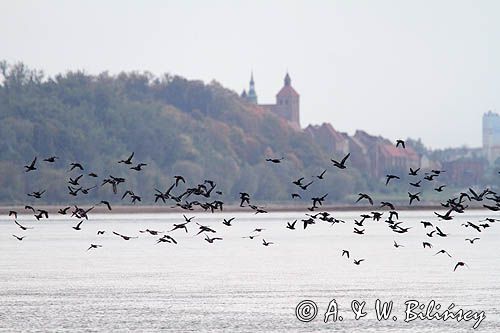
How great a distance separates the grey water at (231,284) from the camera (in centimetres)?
5950

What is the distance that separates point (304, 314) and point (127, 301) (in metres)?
8.49

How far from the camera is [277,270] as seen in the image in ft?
277

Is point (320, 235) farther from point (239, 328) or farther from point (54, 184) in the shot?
point (239, 328)

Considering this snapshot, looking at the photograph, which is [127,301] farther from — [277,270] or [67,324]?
[277,270]

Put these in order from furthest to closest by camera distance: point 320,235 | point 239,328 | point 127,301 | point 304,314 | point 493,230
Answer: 1. point 493,230
2. point 320,235
3. point 127,301
4. point 304,314
5. point 239,328

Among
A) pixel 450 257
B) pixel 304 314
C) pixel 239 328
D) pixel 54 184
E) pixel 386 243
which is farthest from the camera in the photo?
pixel 54 184

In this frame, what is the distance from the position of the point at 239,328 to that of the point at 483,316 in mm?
9292

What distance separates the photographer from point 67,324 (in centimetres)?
5903

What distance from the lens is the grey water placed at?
59500 mm

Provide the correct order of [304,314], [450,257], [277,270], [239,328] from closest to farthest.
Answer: [239,328]
[304,314]
[277,270]
[450,257]

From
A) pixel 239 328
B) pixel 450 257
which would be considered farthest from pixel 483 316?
pixel 450 257

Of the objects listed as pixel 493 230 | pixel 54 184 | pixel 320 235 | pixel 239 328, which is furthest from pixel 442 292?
pixel 54 184

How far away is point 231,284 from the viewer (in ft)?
244

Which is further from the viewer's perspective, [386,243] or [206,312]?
[386,243]
